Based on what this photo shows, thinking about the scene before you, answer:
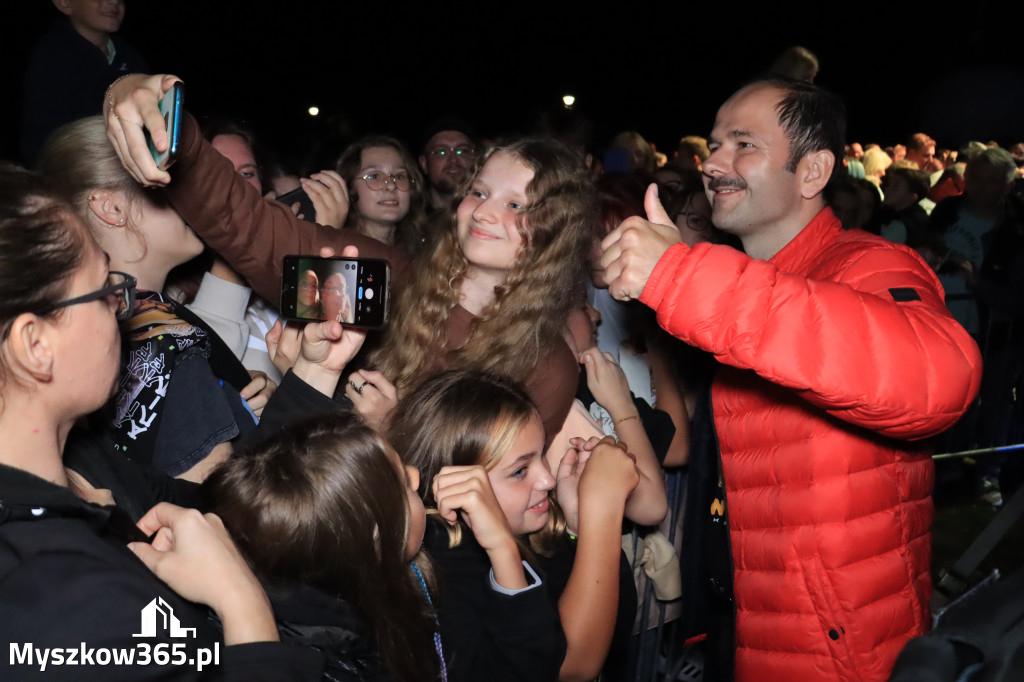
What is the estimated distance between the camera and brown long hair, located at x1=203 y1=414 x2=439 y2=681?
139 centimetres

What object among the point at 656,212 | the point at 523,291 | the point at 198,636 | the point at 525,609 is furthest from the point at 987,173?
the point at 198,636

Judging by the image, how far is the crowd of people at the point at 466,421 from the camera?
118 cm

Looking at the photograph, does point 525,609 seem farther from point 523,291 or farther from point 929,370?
point 523,291

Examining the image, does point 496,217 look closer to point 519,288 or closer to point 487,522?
point 519,288

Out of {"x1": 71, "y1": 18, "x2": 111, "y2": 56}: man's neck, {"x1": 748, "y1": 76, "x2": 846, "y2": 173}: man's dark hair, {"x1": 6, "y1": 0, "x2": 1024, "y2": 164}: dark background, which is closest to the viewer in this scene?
{"x1": 748, "y1": 76, "x2": 846, "y2": 173}: man's dark hair

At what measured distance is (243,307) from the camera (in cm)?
262

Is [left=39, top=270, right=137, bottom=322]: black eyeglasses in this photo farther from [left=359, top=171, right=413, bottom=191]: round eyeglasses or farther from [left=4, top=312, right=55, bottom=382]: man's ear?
[left=359, top=171, right=413, bottom=191]: round eyeglasses

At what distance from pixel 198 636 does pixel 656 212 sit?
111 cm

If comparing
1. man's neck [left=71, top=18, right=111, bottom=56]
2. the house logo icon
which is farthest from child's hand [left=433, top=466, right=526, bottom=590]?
man's neck [left=71, top=18, right=111, bottom=56]

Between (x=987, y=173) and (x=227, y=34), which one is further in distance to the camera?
(x=227, y=34)

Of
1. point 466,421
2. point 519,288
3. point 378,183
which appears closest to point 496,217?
point 519,288

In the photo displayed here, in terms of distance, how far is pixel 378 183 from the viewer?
346cm

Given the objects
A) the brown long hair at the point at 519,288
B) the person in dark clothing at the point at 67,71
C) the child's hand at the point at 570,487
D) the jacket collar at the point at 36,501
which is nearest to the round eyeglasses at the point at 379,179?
the brown long hair at the point at 519,288

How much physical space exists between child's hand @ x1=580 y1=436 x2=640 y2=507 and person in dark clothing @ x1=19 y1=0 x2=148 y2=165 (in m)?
2.95
